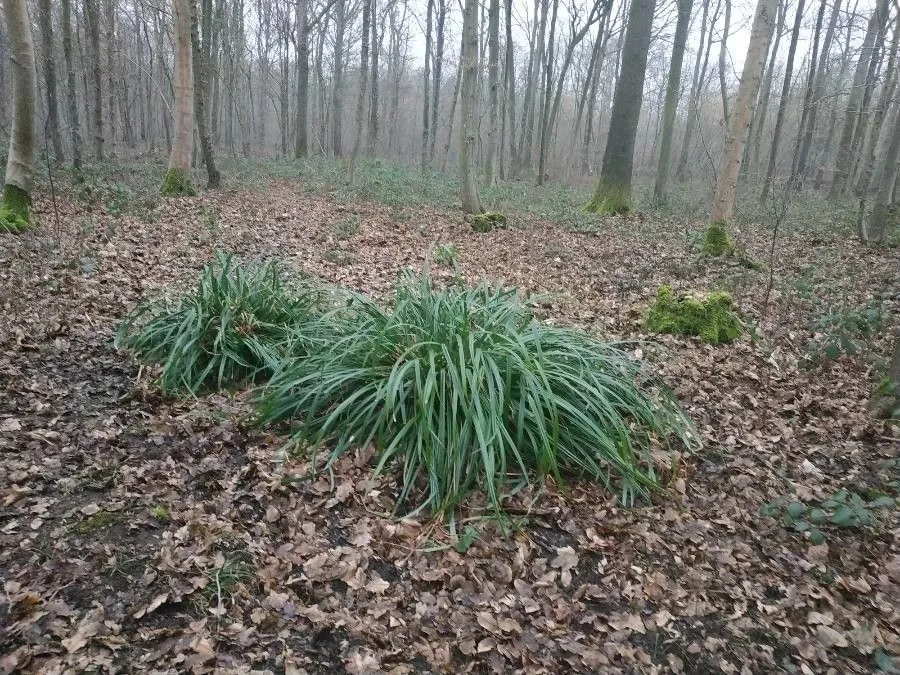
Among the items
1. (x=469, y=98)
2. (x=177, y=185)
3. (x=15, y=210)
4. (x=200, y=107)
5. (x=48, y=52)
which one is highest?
(x=48, y=52)

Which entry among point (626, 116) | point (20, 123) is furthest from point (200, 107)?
point (626, 116)

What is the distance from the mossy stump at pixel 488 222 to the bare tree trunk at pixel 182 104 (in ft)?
19.4

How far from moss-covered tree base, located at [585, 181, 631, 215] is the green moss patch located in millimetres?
6707

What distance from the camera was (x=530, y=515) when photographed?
3025 millimetres

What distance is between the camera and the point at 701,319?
18.3 ft

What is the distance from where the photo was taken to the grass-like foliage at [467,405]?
309 cm

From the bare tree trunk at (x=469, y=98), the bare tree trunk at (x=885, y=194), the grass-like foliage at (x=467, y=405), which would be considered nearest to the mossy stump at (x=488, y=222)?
the bare tree trunk at (x=469, y=98)

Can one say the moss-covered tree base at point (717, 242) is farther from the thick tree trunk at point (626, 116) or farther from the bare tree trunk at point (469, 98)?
the bare tree trunk at point (469, 98)

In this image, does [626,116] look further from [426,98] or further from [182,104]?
[426,98]

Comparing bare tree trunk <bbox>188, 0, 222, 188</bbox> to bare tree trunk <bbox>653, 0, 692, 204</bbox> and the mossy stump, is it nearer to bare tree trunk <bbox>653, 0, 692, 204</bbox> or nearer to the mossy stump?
the mossy stump

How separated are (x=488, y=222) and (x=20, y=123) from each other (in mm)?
7114

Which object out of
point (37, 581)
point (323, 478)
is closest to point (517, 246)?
point (323, 478)

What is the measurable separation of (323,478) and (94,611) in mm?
1284

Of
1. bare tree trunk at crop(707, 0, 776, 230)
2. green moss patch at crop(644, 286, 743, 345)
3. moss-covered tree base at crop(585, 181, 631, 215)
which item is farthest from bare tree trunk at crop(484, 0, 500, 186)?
green moss patch at crop(644, 286, 743, 345)
